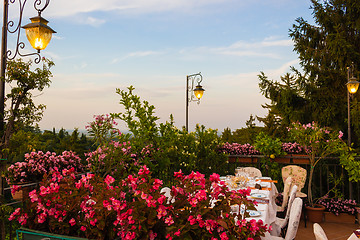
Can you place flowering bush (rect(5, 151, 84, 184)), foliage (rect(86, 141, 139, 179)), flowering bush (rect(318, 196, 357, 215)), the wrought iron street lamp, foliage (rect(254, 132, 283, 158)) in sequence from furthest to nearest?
foliage (rect(254, 132, 283, 158)) → flowering bush (rect(318, 196, 357, 215)) → foliage (rect(86, 141, 139, 179)) → flowering bush (rect(5, 151, 84, 184)) → the wrought iron street lamp

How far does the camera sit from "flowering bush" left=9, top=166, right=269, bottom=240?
1.65m

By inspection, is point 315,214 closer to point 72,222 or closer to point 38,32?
point 72,222

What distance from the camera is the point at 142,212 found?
168 centimetres

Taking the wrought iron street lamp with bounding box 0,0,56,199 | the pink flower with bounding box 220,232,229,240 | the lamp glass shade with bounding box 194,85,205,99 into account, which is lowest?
the pink flower with bounding box 220,232,229,240

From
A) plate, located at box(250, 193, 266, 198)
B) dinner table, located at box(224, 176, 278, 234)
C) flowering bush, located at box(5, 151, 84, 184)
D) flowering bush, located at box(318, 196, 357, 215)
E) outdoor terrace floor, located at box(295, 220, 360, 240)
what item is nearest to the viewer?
dinner table, located at box(224, 176, 278, 234)

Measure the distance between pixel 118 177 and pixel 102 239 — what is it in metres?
2.16

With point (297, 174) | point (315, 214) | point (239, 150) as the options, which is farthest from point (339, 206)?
point (239, 150)

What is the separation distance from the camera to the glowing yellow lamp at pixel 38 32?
302cm

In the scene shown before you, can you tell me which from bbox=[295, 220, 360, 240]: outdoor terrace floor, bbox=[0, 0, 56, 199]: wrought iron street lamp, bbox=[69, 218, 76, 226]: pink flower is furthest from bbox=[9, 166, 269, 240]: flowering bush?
bbox=[295, 220, 360, 240]: outdoor terrace floor

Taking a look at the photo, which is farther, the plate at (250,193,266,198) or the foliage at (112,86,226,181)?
the foliage at (112,86,226,181)

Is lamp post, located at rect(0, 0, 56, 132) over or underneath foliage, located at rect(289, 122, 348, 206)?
over

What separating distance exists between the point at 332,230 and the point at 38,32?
5537 mm

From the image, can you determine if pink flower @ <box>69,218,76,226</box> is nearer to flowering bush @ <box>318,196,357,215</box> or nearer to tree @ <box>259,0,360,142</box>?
flowering bush @ <box>318,196,357,215</box>

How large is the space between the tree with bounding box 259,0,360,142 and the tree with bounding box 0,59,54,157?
10020 millimetres
